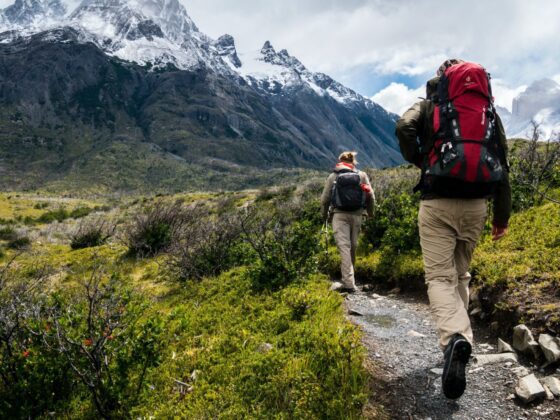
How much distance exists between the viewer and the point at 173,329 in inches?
194

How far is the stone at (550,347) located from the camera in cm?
344

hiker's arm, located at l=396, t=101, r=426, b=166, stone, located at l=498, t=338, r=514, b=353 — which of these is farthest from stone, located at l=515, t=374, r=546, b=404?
hiker's arm, located at l=396, t=101, r=426, b=166

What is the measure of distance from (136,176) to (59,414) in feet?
483

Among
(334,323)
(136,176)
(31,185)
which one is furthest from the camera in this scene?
(136,176)

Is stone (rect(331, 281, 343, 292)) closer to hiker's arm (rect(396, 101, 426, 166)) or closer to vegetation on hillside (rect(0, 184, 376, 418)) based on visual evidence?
vegetation on hillside (rect(0, 184, 376, 418))

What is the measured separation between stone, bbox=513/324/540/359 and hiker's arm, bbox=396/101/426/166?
6.72 feet

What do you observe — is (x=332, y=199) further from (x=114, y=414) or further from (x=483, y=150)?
(x=114, y=414)

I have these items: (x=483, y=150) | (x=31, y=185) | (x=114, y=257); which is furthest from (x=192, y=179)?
(x=483, y=150)

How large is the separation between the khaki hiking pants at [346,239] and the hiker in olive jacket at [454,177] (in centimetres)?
298

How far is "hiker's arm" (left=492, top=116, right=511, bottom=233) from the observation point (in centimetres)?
355

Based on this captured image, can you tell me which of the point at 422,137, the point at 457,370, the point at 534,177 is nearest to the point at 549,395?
the point at 457,370

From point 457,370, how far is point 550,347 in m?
1.26

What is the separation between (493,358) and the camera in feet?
12.3

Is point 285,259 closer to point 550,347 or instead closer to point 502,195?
point 502,195
